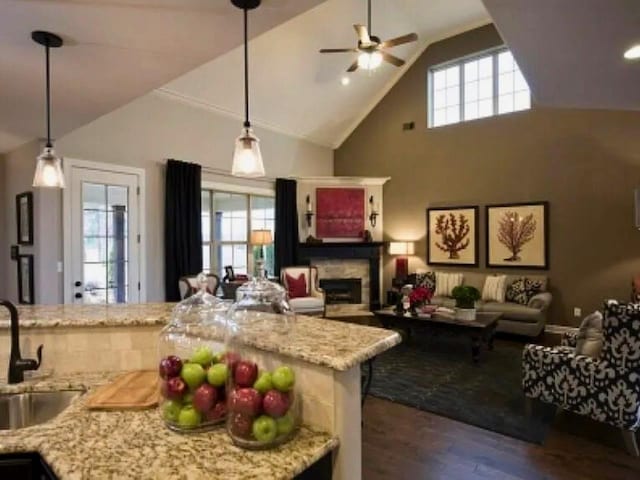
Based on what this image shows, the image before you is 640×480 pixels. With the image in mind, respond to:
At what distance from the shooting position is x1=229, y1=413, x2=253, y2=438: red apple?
103 cm

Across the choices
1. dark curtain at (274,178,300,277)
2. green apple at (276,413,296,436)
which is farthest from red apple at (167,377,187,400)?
dark curtain at (274,178,300,277)

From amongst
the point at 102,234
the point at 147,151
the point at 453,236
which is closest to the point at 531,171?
the point at 453,236

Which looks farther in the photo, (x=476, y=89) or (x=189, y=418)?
(x=476, y=89)

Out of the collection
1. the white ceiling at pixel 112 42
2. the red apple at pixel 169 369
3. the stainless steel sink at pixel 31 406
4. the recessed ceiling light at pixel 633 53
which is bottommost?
the stainless steel sink at pixel 31 406

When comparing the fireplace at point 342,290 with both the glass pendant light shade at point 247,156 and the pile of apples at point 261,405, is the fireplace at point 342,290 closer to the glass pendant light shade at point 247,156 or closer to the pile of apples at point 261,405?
the glass pendant light shade at point 247,156

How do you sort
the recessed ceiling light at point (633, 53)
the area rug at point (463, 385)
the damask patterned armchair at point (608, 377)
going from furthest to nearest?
the area rug at point (463, 385) < the damask patterned armchair at point (608, 377) < the recessed ceiling light at point (633, 53)

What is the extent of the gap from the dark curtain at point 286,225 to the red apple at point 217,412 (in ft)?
19.6

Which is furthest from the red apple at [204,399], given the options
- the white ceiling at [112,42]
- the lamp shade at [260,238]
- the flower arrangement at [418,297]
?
the lamp shade at [260,238]

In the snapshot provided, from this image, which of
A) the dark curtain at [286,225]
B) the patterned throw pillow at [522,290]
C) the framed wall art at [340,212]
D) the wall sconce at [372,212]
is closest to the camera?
the patterned throw pillow at [522,290]

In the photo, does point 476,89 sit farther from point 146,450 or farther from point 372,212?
point 146,450

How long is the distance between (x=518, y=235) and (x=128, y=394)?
633 centimetres

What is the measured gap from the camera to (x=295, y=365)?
117 centimetres

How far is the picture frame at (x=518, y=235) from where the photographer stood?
6.16 meters

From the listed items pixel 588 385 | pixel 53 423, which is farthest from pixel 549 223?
pixel 53 423
